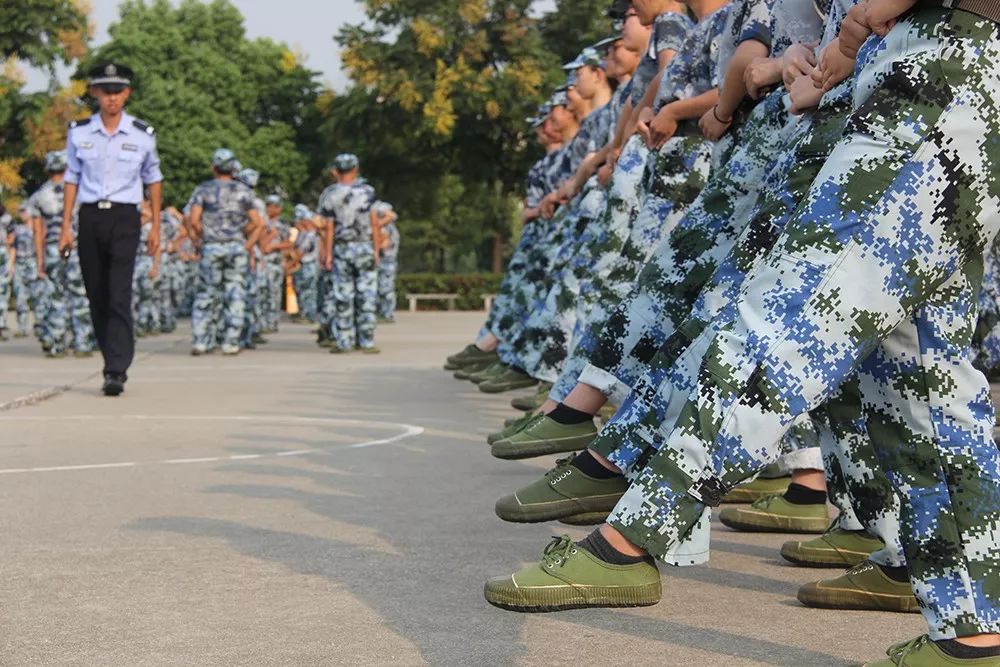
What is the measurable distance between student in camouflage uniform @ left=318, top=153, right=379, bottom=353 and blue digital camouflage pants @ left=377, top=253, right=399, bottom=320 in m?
12.5

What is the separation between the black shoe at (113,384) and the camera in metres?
11.6

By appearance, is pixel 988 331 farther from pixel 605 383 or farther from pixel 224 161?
pixel 224 161

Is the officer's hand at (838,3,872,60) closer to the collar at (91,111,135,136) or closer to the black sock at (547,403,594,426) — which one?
the black sock at (547,403,594,426)

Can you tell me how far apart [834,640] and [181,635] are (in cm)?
151

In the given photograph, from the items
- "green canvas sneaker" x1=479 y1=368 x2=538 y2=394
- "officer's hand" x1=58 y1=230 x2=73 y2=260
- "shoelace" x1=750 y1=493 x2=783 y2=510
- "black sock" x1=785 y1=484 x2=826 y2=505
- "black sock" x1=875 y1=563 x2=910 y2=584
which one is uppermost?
"officer's hand" x1=58 y1=230 x2=73 y2=260

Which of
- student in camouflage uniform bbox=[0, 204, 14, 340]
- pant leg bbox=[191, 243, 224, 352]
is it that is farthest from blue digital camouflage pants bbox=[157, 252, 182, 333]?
pant leg bbox=[191, 243, 224, 352]

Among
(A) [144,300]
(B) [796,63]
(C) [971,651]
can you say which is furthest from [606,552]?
(A) [144,300]

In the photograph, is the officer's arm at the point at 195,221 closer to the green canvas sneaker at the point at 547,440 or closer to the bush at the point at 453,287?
the green canvas sneaker at the point at 547,440

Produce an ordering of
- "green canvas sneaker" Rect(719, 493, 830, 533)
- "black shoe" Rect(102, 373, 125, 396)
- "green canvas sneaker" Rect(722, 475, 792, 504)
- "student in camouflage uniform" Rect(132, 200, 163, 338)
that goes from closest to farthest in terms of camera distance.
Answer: "green canvas sneaker" Rect(719, 493, 830, 533)
"green canvas sneaker" Rect(722, 475, 792, 504)
"black shoe" Rect(102, 373, 125, 396)
"student in camouflage uniform" Rect(132, 200, 163, 338)

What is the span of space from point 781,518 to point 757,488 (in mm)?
564

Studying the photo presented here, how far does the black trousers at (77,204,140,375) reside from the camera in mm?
11648

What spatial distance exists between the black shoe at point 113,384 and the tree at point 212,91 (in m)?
41.7

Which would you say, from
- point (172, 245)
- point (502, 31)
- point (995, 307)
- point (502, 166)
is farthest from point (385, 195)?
point (995, 307)

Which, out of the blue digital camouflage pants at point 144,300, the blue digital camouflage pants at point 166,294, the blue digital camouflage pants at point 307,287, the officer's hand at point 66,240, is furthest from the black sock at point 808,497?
the blue digital camouflage pants at point 307,287
